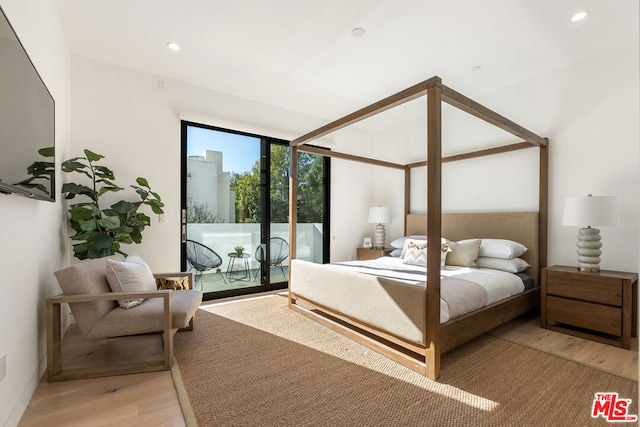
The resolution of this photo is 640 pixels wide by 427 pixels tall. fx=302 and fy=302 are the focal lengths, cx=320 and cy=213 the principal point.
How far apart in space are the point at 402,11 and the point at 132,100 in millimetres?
2974

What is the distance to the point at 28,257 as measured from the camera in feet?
6.07

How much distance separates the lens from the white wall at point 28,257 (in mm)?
1514

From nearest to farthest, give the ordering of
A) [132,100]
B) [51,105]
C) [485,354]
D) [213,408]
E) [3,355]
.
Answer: [3,355] < [213,408] < [51,105] < [485,354] < [132,100]

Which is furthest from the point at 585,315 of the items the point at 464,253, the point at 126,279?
the point at 126,279

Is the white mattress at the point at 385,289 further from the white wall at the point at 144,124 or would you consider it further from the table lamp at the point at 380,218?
the white wall at the point at 144,124

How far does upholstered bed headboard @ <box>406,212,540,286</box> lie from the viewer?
338 centimetres

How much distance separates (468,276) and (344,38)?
2.51 meters

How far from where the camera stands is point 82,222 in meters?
2.70

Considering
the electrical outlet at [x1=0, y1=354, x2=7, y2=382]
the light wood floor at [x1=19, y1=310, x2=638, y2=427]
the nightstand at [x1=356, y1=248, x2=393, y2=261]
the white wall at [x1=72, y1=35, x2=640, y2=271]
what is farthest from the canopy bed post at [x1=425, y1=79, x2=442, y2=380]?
the nightstand at [x1=356, y1=248, x2=393, y2=261]

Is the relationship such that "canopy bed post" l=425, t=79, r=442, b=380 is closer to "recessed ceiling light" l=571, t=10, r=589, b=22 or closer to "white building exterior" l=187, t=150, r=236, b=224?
"recessed ceiling light" l=571, t=10, r=589, b=22

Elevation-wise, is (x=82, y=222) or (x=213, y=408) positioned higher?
(x=82, y=222)

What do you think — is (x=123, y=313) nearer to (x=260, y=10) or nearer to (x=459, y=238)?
(x=260, y=10)

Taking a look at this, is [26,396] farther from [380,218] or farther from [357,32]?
[380,218]

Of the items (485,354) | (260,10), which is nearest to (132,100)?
(260,10)
